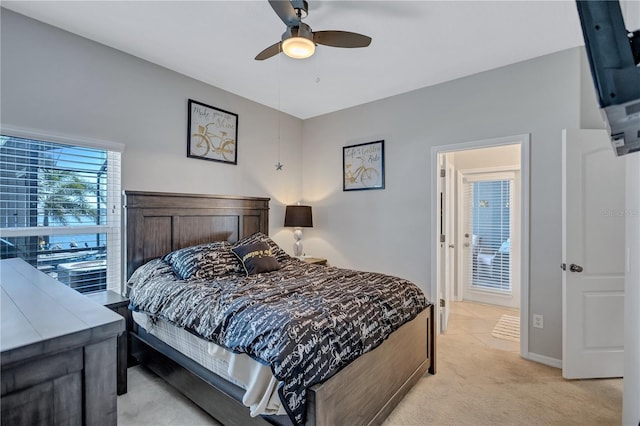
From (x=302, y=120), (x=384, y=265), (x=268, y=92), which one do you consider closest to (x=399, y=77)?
(x=268, y=92)

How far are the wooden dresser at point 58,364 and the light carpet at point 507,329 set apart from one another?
11.8ft

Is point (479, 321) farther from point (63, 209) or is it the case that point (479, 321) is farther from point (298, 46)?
point (63, 209)

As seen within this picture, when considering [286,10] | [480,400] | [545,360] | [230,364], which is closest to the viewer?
[230,364]

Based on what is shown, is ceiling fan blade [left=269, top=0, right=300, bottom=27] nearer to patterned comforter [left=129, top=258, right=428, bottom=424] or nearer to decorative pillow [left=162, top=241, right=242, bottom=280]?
patterned comforter [left=129, top=258, right=428, bottom=424]

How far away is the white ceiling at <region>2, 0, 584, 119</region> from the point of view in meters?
2.08

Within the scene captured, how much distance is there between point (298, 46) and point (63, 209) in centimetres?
225

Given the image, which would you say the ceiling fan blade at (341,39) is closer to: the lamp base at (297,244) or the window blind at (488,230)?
the lamp base at (297,244)

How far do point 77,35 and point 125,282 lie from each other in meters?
2.11

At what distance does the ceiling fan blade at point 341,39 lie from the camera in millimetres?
1920

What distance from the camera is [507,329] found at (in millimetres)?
3447

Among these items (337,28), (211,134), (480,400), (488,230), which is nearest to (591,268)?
(480,400)

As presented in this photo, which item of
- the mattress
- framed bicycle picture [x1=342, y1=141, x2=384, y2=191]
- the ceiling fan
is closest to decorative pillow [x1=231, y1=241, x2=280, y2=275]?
the mattress

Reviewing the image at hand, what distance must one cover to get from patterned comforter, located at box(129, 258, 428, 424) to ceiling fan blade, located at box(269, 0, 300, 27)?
1.70 metres

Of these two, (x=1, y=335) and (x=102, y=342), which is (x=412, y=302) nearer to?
(x=102, y=342)
